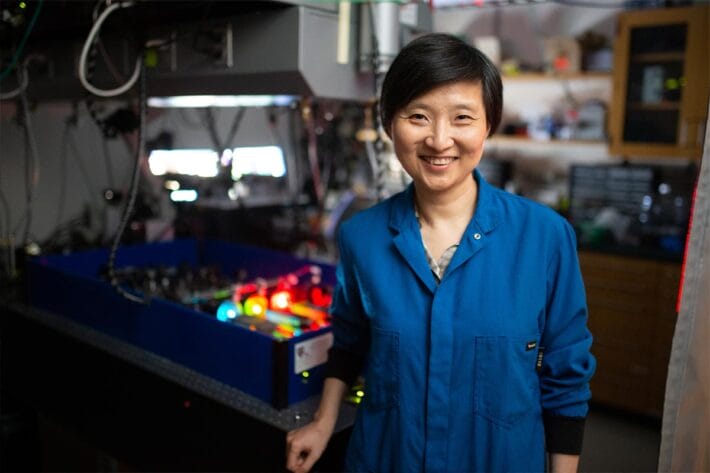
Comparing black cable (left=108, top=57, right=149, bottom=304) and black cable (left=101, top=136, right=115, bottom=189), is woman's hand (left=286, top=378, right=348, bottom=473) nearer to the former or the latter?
black cable (left=108, top=57, right=149, bottom=304)

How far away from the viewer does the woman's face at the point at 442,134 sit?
1086mm

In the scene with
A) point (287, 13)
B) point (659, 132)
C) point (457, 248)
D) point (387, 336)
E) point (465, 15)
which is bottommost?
point (387, 336)

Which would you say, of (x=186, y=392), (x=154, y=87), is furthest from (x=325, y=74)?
(x=186, y=392)

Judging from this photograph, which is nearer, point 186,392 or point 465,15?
point 186,392

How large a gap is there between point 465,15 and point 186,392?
4217mm

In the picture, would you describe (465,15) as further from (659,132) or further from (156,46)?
(156,46)

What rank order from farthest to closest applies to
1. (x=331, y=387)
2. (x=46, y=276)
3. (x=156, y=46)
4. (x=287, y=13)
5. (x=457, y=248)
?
(x=46, y=276), (x=156, y=46), (x=287, y=13), (x=331, y=387), (x=457, y=248)

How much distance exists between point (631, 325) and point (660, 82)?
57.6 inches

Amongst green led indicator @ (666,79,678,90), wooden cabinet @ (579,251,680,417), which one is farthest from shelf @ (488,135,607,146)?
wooden cabinet @ (579,251,680,417)

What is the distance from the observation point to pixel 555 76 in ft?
13.7

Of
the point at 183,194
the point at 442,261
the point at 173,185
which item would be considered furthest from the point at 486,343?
the point at 173,185

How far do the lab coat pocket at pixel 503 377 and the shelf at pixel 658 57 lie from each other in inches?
125

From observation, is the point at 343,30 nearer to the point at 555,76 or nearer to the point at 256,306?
the point at 256,306

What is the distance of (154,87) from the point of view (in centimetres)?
211
